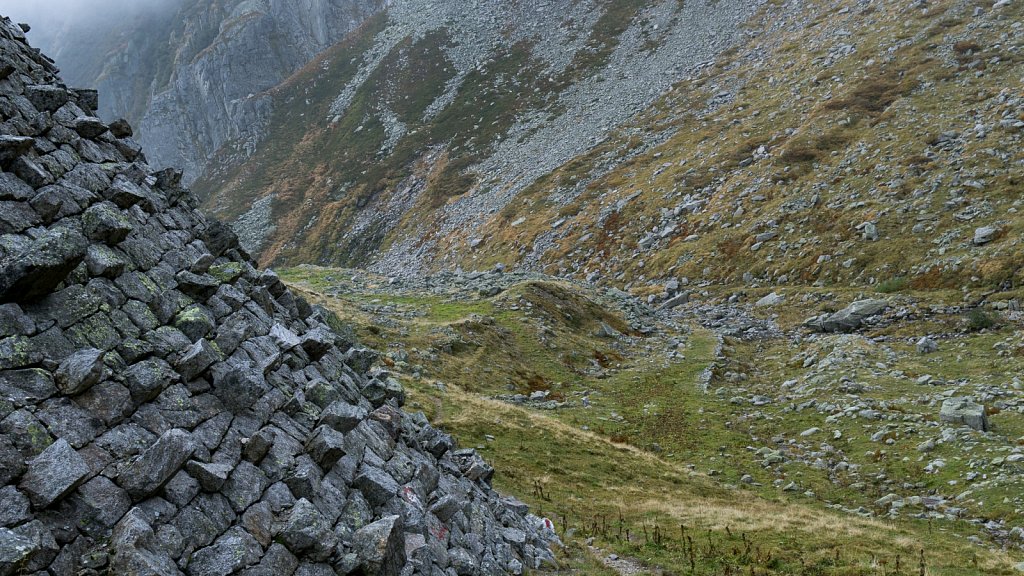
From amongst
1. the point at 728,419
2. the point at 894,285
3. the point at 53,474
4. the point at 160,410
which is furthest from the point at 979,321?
the point at 53,474

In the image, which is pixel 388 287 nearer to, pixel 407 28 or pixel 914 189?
pixel 914 189

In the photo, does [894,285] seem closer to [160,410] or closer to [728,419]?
[728,419]

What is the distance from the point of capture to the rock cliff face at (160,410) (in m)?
9.92

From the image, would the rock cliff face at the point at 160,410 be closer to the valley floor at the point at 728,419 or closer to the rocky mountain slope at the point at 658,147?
the valley floor at the point at 728,419

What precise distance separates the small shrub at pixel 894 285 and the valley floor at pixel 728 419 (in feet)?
4.65

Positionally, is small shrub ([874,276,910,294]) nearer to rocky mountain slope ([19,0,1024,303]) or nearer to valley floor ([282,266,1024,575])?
rocky mountain slope ([19,0,1024,303])

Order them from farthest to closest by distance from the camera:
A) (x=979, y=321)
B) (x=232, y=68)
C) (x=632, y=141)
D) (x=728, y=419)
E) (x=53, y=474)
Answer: (x=232, y=68) < (x=632, y=141) < (x=979, y=321) < (x=728, y=419) < (x=53, y=474)

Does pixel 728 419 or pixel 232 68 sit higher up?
pixel 232 68

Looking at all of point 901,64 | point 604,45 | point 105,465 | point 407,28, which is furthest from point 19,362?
point 407,28

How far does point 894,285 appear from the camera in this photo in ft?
162

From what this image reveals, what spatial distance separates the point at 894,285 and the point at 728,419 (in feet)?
71.7

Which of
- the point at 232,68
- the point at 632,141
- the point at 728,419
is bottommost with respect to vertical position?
the point at 728,419

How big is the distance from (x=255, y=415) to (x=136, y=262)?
450 centimetres

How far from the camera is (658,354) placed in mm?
50406
